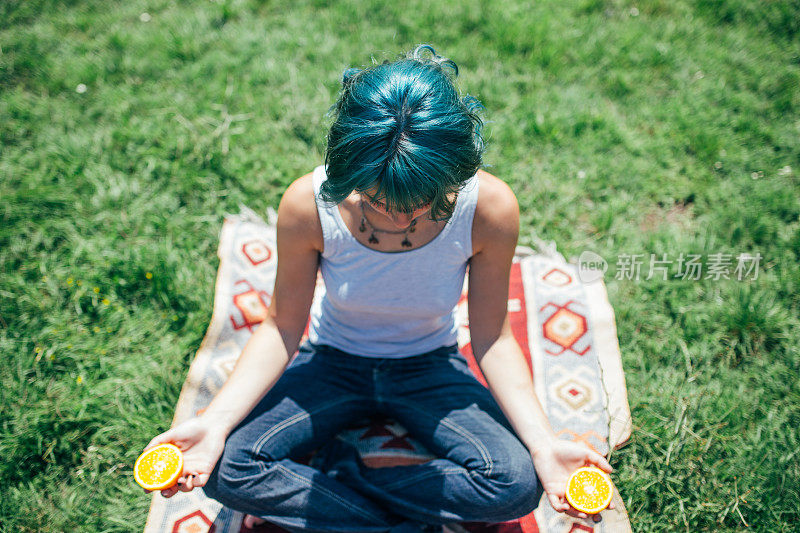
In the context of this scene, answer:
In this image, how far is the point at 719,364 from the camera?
267cm

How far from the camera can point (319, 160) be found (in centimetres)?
345

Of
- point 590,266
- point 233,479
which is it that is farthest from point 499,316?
point 590,266

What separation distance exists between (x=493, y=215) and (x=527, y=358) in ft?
3.52

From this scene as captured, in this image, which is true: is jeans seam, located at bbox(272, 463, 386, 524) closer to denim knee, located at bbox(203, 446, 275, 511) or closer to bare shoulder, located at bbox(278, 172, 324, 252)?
denim knee, located at bbox(203, 446, 275, 511)

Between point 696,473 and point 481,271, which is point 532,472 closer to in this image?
point 481,271

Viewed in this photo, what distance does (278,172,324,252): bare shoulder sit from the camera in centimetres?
183

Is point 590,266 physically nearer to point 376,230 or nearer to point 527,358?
point 527,358

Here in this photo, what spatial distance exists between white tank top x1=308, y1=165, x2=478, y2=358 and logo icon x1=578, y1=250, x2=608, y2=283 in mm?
1129

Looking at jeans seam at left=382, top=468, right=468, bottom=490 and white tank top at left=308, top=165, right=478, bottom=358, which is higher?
white tank top at left=308, top=165, right=478, bottom=358

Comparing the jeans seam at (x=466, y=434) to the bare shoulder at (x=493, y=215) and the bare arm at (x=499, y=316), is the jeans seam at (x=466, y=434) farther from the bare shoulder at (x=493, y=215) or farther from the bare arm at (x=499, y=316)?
the bare shoulder at (x=493, y=215)

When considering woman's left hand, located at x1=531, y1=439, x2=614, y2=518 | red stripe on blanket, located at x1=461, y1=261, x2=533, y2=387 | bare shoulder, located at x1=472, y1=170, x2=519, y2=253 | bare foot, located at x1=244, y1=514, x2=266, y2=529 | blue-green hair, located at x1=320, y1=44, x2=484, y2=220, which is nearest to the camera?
blue-green hair, located at x1=320, y1=44, x2=484, y2=220

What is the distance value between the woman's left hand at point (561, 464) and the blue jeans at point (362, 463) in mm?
64

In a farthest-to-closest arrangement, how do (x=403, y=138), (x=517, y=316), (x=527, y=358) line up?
(x=517, y=316), (x=527, y=358), (x=403, y=138)

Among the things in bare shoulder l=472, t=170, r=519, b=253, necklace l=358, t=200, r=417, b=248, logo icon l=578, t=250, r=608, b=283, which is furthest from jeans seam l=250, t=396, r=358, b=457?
logo icon l=578, t=250, r=608, b=283
